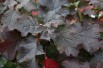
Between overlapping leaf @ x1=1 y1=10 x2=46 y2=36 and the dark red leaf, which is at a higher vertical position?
overlapping leaf @ x1=1 y1=10 x2=46 y2=36

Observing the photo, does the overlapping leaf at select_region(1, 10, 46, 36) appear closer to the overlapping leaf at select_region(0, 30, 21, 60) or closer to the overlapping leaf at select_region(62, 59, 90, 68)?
the overlapping leaf at select_region(0, 30, 21, 60)

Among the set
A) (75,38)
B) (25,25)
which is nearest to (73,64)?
(75,38)

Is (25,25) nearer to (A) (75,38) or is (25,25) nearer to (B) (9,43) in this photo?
(B) (9,43)

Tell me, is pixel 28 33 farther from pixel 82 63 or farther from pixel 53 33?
pixel 82 63

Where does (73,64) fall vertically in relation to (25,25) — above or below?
below

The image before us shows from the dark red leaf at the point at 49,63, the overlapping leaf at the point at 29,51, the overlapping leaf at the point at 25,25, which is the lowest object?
the dark red leaf at the point at 49,63

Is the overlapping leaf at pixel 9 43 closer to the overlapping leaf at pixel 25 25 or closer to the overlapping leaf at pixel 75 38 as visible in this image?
the overlapping leaf at pixel 25 25

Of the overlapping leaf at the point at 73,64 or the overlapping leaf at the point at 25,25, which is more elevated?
the overlapping leaf at the point at 25,25

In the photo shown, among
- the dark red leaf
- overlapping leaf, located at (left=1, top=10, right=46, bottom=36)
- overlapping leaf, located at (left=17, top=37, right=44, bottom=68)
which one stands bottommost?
the dark red leaf

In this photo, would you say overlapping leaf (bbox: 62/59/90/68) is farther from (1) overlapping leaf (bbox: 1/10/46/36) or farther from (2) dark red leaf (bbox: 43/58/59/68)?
(1) overlapping leaf (bbox: 1/10/46/36)

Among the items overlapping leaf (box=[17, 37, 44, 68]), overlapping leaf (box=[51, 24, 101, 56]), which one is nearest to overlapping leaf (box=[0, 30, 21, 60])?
overlapping leaf (box=[17, 37, 44, 68])

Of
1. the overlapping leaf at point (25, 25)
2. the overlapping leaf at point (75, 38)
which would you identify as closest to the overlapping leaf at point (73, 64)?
the overlapping leaf at point (75, 38)
